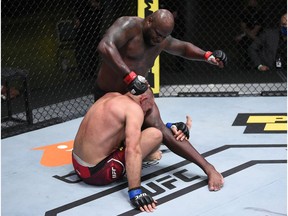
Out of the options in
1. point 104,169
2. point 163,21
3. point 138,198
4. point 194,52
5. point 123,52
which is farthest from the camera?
point 194,52

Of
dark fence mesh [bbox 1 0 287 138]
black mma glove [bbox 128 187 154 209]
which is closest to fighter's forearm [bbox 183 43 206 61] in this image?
black mma glove [bbox 128 187 154 209]

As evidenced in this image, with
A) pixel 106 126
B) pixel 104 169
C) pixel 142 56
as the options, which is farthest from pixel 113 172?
pixel 142 56

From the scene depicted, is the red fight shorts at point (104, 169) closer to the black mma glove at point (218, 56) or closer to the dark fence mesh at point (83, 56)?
the black mma glove at point (218, 56)

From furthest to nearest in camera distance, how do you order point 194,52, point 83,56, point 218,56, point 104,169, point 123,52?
point 83,56
point 194,52
point 218,56
point 123,52
point 104,169

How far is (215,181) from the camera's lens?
3.22m

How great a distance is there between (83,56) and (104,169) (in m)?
2.71

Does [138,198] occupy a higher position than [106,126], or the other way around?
[106,126]

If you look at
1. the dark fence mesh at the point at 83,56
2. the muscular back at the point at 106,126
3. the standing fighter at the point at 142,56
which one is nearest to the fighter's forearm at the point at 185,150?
the standing fighter at the point at 142,56

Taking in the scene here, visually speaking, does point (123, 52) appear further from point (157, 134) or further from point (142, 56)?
point (157, 134)

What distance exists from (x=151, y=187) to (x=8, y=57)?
358cm

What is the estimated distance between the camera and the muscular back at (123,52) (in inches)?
124

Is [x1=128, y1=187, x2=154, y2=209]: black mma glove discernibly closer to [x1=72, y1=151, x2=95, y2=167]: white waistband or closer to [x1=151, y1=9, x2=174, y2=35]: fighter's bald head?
[x1=72, y1=151, x2=95, y2=167]: white waistband

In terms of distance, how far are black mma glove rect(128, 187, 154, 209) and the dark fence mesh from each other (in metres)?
1.72

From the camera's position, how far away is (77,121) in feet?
15.5
